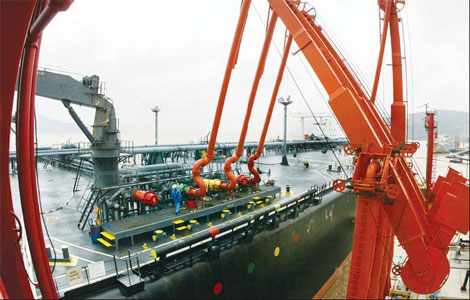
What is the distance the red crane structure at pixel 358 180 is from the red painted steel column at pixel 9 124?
0.04 ft

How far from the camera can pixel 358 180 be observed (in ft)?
28.9

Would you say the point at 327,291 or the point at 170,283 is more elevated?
the point at 170,283

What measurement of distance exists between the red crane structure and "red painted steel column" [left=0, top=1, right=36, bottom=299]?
0.5 inches

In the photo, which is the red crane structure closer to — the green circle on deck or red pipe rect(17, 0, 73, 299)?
red pipe rect(17, 0, 73, 299)

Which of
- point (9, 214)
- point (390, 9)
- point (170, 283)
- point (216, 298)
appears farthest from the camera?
point (390, 9)

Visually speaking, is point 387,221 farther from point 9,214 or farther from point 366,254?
point 9,214

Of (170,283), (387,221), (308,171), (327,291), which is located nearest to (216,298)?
(170,283)

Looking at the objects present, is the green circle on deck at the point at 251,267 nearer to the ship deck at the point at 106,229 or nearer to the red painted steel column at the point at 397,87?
the ship deck at the point at 106,229

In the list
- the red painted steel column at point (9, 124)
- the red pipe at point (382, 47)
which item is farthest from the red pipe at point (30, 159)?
the red pipe at point (382, 47)

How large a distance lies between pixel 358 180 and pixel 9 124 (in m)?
8.57

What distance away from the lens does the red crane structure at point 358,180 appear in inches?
183

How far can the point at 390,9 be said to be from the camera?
13484 mm

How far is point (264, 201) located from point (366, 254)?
11126 mm

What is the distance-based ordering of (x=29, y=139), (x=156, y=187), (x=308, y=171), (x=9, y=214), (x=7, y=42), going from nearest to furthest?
(x=7, y=42)
(x=9, y=214)
(x=29, y=139)
(x=156, y=187)
(x=308, y=171)
